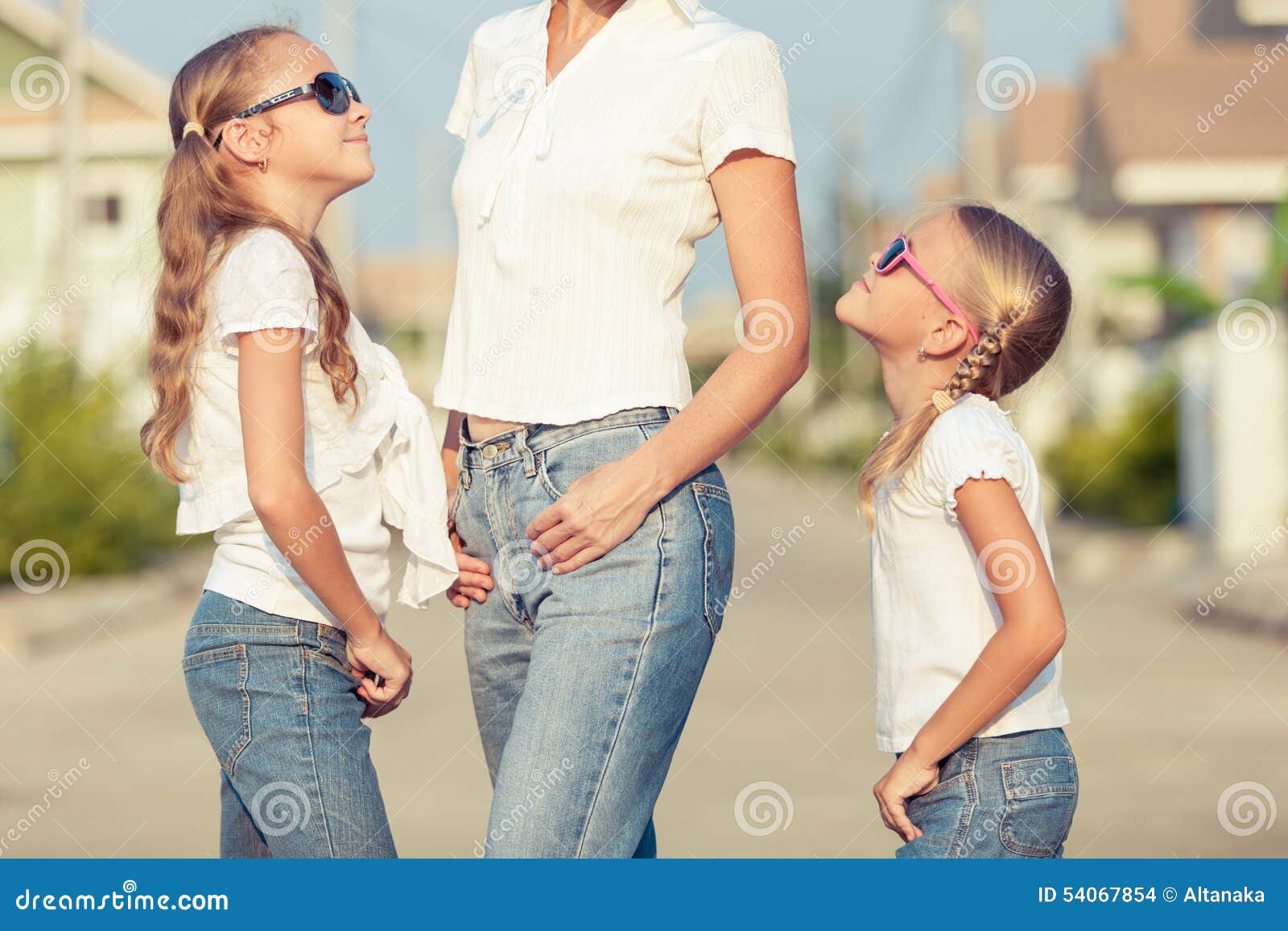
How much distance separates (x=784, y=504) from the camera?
27.5 m

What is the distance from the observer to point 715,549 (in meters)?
2.22

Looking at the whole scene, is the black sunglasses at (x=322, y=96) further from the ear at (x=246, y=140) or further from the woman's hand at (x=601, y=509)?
the woman's hand at (x=601, y=509)

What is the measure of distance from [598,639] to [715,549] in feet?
0.73

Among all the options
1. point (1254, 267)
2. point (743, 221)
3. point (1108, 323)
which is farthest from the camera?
point (1108, 323)

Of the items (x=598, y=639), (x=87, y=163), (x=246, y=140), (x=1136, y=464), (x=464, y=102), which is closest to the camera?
(x=598, y=639)

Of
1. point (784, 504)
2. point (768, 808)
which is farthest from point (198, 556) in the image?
point (784, 504)

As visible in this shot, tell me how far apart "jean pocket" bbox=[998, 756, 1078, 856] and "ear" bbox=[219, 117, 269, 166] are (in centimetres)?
148

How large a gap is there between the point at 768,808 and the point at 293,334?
12.4ft

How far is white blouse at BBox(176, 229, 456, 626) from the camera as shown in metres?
2.29

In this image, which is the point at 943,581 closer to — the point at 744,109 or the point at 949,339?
the point at 949,339

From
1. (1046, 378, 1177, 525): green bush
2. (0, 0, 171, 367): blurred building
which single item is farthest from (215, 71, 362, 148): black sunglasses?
(0, 0, 171, 367): blurred building

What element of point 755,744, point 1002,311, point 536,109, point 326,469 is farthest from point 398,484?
point 755,744

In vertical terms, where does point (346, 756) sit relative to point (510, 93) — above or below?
below
